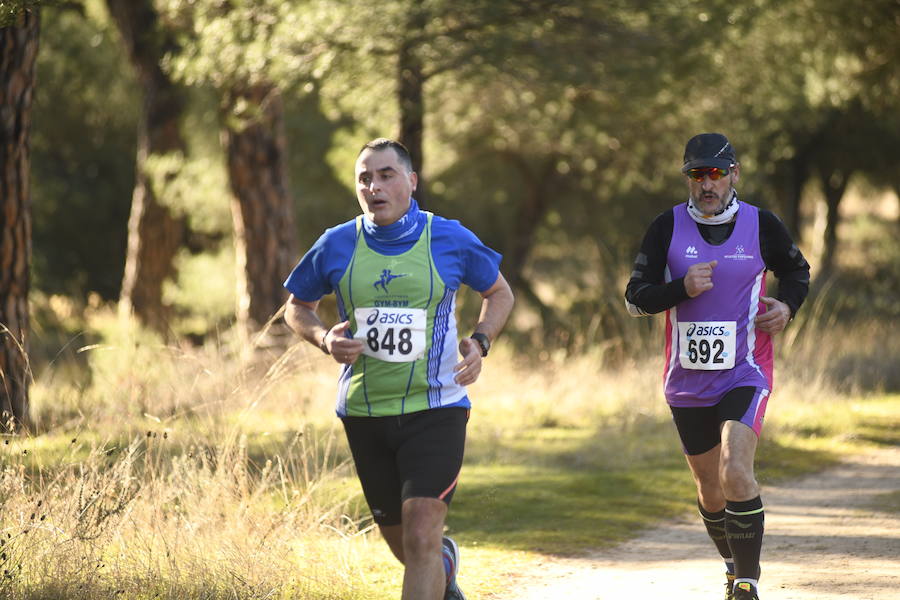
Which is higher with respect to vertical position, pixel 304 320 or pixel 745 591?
pixel 304 320

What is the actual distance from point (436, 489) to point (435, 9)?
293 inches

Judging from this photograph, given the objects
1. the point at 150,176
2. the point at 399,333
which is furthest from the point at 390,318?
the point at 150,176

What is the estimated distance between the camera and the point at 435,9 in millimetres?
11227

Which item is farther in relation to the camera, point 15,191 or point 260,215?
point 260,215

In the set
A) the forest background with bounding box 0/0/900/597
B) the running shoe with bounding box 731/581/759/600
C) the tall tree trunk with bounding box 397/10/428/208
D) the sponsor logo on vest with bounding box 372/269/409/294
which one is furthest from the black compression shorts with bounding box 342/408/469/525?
the tall tree trunk with bounding box 397/10/428/208

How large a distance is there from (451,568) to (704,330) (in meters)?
1.57

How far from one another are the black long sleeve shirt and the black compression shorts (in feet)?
3.89

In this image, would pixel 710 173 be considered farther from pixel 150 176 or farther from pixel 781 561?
pixel 150 176

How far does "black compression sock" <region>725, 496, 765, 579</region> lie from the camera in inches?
206

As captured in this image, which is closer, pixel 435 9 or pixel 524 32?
pixel 435 9

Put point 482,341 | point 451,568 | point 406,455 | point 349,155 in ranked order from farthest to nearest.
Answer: point 349,155, point 451,568, point 482,341, point 406,455

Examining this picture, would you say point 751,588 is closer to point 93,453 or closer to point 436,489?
point 436,489

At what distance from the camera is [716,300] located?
5.54 m

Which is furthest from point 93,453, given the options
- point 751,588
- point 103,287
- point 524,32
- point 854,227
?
point 854,227
